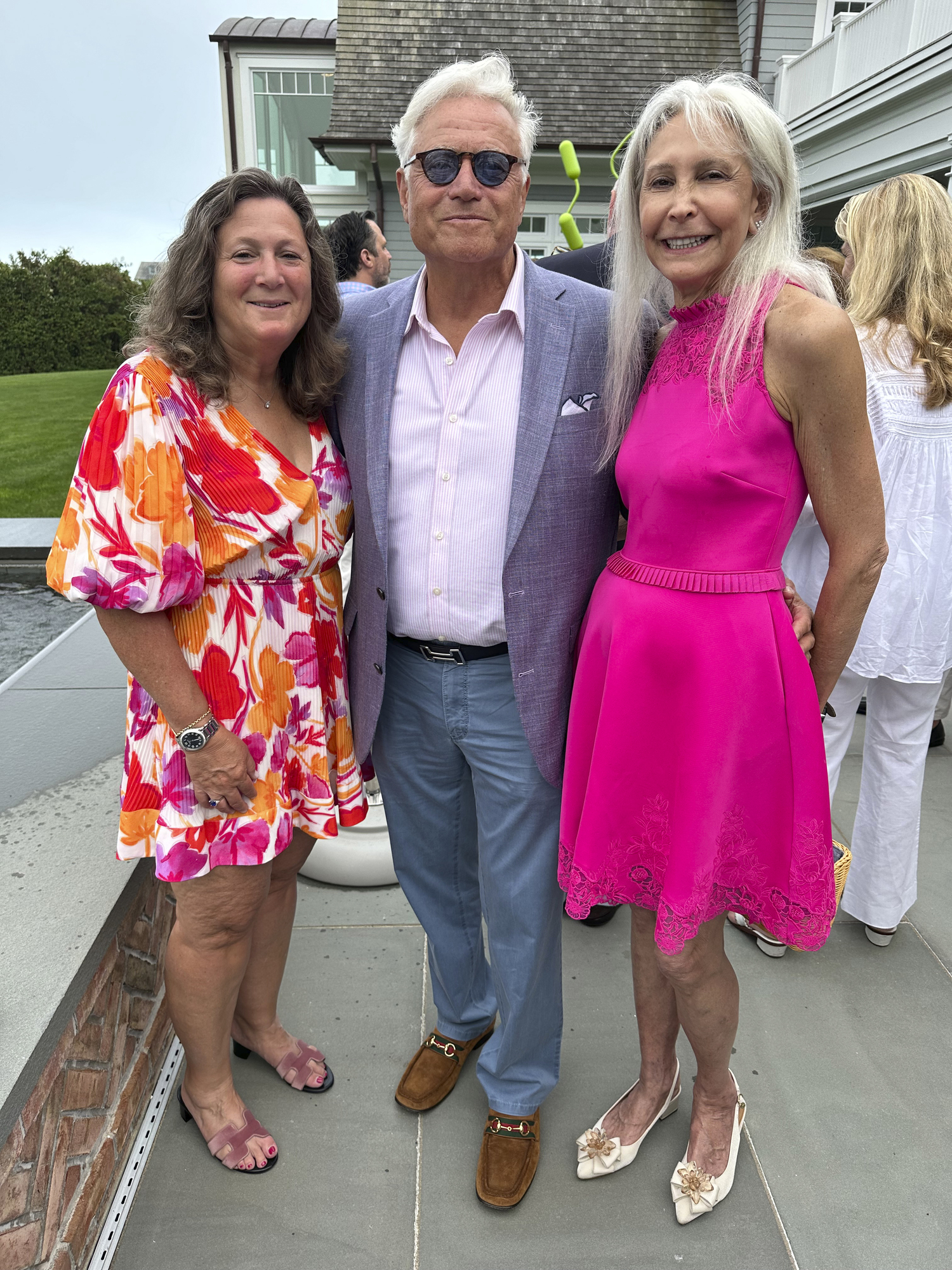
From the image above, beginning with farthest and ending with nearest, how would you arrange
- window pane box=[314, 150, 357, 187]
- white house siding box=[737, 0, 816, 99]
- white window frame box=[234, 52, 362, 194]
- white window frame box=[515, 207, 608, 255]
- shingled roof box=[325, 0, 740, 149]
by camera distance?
white window frame box=[234, 52, 362, 194] < window pane box=[314, 150, 357, 187] < white window frame box=[515, 207, 608, 255] < shingled roof box=[325, 0, 740, 149] < white house siding box=[737, 0, 816, 99]

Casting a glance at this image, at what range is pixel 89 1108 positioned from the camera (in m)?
1.83

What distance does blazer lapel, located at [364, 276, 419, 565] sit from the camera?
179 cm

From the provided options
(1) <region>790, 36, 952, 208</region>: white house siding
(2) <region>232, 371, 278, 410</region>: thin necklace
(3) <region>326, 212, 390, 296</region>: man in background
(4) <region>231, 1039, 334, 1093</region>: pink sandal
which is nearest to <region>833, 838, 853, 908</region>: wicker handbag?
(4) <region>231, 1039, 334, 1093</region>: pink sandal

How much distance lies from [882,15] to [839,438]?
28.8 feet

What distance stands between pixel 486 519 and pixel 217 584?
0.54 m

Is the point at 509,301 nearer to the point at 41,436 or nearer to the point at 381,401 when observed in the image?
the point at 381,401

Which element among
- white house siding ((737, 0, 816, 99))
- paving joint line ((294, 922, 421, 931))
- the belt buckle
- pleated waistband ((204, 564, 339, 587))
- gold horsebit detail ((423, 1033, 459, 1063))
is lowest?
paving joint line ((294, 922, 421, 931))

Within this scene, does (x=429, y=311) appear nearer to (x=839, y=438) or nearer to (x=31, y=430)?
(x=839, y=438)

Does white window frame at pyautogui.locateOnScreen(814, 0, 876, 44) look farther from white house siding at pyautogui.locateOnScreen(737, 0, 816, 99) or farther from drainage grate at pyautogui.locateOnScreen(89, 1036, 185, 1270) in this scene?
drainage grate at pyautogui.locateOnScreen(89, 1036, 185, 1270)

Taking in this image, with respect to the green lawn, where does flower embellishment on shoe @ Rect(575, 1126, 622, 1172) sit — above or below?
below

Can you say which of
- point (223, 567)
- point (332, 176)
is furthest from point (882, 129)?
point (223, 567)

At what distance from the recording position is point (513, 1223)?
6.26ft

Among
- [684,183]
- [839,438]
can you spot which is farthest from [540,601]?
[684,183]

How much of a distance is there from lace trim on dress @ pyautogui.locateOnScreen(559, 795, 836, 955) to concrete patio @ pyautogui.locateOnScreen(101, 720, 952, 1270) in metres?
0.71
